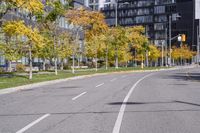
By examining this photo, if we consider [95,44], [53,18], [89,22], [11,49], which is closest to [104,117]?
[11,49]

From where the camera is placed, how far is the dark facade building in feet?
470

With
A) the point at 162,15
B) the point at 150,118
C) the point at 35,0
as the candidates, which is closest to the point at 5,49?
the point at 35,0

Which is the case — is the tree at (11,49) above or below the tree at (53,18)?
below

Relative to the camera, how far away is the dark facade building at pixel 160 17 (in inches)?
5645

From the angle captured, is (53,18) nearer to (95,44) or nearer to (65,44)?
(65,44)

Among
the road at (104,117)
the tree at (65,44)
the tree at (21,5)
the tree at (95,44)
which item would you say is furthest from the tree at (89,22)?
the road at (104,117)

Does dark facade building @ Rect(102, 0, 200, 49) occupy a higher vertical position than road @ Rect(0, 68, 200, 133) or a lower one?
higher

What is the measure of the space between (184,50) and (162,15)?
1103 inches

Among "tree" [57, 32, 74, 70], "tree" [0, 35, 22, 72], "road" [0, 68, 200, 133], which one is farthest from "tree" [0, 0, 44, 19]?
Result: "tree" [57, 32, 74, 70]

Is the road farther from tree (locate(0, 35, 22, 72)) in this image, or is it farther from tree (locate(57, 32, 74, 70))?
tree (locate(57, 32, 74, 70))

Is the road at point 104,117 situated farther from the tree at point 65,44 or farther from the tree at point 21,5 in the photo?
the tree at point 65,44

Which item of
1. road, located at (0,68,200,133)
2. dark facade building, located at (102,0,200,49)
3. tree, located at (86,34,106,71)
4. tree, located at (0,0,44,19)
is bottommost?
road, located at (0,68,200,133)

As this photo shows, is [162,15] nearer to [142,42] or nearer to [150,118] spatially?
[142,42]

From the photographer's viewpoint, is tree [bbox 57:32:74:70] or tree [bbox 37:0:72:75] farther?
tree [bbox 57:32:74:70]
